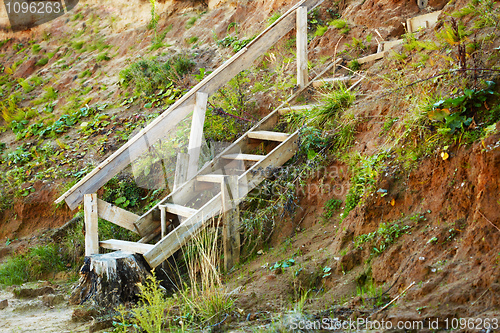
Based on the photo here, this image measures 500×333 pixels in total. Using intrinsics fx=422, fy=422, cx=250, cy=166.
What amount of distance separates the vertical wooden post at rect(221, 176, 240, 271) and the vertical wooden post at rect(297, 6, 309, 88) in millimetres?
2301

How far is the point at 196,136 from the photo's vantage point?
5.21 metres

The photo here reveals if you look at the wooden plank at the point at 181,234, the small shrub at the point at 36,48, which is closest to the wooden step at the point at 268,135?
the wooden plank at the point at 181,234

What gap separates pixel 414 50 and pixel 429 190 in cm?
209

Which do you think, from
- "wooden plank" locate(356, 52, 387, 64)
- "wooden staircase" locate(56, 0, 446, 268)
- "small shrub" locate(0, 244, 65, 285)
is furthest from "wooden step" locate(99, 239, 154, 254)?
"wooden plank" locate(356, 52, 387, 64)

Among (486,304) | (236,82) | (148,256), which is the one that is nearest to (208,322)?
(148,256)

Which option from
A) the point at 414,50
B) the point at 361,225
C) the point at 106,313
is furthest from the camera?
the point at 414,50

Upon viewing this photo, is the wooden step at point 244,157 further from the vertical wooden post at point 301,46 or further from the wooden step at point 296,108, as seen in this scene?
the vertical wooden post at point 301,46

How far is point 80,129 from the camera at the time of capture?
8.23m

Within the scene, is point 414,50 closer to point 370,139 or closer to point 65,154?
point 370,139

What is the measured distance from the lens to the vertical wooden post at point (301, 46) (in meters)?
6.05

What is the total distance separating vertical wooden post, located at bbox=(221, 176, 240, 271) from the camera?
174 inches

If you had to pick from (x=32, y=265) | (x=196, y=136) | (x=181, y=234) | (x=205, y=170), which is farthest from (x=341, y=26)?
(x=32, y=265)

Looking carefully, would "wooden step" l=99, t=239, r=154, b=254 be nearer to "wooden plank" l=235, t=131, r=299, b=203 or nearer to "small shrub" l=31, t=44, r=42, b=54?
"wooden plank" l=235, t=131, r=299, b=203

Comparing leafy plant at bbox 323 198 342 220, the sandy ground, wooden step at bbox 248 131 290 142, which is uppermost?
wooden step at bbox 248 131 290 142
